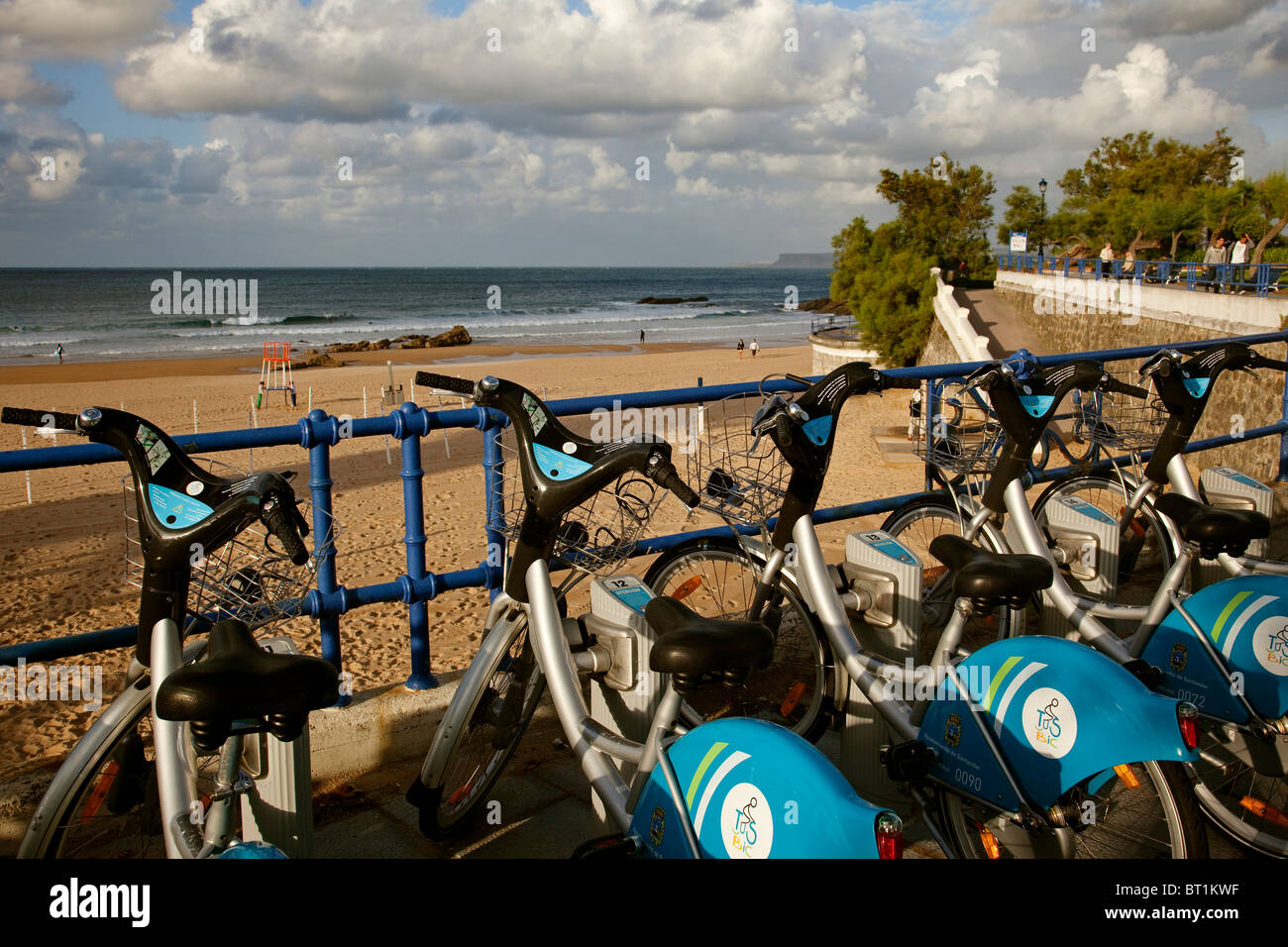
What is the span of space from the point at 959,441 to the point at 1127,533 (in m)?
1.28

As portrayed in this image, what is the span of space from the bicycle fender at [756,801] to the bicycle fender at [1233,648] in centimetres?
181

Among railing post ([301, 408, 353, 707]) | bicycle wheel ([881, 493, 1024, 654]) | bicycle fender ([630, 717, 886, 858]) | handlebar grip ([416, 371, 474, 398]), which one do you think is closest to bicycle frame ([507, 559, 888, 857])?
bicycle fender ([630, 717, 886, 858])

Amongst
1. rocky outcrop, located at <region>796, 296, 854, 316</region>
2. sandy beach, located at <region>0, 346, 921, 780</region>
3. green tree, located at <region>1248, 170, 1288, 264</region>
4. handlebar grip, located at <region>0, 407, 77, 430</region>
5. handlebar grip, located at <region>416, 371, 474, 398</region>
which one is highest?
green tree, located at <region>1248, 170, 1288, 264</region>

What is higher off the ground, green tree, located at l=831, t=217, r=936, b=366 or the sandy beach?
green tree, located at l=831, t=217, r=936, b=366

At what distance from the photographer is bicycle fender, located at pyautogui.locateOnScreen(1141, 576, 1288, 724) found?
10.8 feet

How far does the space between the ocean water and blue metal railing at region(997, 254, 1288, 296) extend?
561 inches

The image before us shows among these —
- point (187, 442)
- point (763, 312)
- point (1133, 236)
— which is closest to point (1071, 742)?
point (187, 442)

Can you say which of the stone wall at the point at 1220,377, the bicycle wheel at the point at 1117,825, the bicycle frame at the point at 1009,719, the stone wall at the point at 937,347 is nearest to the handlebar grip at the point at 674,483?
the bicycle frame at the point at 1009,719

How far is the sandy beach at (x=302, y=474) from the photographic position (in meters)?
7.76

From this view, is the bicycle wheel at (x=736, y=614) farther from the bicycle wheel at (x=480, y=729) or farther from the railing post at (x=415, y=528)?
the railing post at (x=415, y=528)

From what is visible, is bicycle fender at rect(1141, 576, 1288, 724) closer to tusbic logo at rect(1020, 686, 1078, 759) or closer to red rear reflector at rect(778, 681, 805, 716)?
tusbic logo at rect(1020, 686, 1078, 759)

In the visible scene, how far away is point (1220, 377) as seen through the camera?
1617 centimetres
